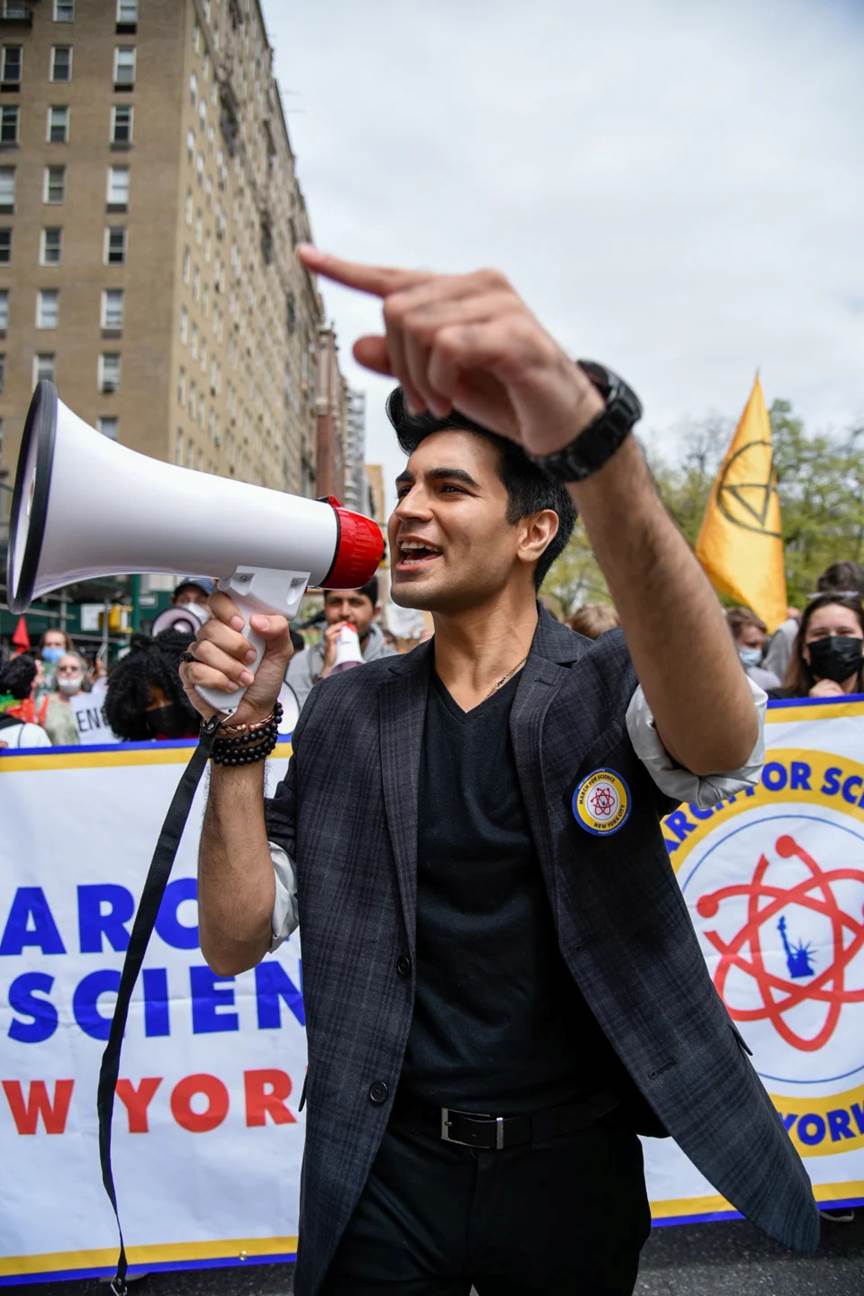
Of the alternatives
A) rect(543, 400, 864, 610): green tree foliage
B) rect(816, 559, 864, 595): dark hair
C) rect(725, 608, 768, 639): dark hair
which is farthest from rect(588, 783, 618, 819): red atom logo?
rect(543, 400, 864, 610): green tree foliage

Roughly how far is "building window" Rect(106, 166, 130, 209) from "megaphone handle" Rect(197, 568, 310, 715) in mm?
39295

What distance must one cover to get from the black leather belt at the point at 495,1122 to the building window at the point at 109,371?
36.4 meters

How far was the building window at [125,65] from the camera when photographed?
3422cm

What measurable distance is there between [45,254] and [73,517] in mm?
40053

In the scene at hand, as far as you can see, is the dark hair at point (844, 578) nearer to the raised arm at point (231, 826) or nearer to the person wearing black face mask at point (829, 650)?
the person wearing black face mask at point (829, 650)

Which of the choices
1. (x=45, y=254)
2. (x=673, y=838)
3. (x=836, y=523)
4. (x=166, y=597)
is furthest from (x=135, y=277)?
(x=673, y=838)

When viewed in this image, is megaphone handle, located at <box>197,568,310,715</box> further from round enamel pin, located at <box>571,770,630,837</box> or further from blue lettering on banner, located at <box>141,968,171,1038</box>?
blue lettering on banner, located at <box>141,968,171,1038</box>

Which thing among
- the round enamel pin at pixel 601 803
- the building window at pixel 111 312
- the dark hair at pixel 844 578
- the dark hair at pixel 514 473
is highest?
the building window at pixel 111 312

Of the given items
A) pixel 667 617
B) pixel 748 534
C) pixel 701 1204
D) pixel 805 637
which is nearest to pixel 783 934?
pixel 701 1204

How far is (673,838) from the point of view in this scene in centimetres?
284

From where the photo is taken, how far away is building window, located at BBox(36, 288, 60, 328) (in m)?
35.6

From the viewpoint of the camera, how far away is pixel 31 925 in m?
2.69

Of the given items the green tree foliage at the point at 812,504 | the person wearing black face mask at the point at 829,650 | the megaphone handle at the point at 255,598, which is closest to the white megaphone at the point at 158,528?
the megaphone handle at the point at 255,598

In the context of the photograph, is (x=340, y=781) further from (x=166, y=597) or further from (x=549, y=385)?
(x=166, y=597)
